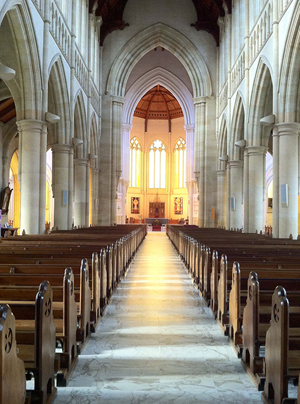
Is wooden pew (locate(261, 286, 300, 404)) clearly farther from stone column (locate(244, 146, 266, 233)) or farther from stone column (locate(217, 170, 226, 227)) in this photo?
stone column (locate(217, 170, 226, 227))

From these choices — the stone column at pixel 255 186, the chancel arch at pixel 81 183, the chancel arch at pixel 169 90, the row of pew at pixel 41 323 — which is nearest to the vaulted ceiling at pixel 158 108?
the chancel arch at pixel 169 90

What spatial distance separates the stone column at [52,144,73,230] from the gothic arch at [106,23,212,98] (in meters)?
10.1

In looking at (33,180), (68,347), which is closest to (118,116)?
(33,180)

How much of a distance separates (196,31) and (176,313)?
74.0 feet

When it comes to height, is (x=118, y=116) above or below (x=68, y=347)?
above

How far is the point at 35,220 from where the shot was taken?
1195 centimetres

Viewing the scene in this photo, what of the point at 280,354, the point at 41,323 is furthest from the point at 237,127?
the point at 41,323

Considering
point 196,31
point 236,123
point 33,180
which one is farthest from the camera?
point 196,31

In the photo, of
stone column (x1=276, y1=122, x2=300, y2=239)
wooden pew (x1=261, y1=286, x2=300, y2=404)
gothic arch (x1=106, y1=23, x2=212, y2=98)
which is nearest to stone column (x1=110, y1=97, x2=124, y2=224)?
gothic arch (x1=106, y1=23, x2=212, y2=98)

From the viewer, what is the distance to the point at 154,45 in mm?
25219

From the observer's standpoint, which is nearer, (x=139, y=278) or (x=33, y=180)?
(x=139, y=278)

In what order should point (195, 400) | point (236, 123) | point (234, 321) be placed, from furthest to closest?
1. point (236, 123)
2. point (234, 321)
3. point (195, 400)

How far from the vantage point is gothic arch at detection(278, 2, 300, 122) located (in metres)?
11.4

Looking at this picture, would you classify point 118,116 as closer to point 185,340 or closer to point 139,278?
point 139,278
